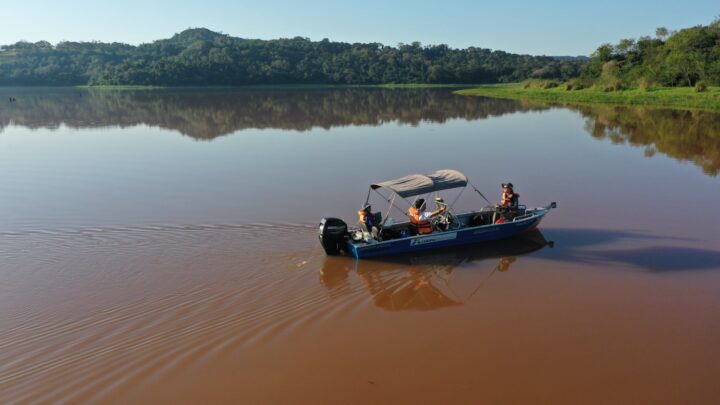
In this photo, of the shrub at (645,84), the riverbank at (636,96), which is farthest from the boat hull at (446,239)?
the shrub at (645,84)

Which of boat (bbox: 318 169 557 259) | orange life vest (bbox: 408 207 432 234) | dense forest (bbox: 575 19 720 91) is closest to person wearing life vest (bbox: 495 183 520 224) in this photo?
boat (bbox: 318 169 557 259)

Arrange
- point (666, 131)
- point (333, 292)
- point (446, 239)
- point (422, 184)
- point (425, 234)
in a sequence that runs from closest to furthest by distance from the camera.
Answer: point (333, 292) < point (425, 234) < point (446, 239) < point (422, 184) < point (666, 131)

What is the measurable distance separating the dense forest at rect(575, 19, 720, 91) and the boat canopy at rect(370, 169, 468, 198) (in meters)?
46.8

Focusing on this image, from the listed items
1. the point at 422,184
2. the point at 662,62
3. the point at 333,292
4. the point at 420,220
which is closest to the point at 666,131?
the point at 422,184

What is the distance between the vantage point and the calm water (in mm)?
6914

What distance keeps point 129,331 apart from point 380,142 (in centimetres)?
2042

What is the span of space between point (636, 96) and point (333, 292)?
51308 mm

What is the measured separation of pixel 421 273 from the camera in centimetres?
1065

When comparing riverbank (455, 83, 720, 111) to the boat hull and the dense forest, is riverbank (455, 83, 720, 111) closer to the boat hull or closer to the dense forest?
the dense forest

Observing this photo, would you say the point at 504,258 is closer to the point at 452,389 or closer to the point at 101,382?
the point at 452,389

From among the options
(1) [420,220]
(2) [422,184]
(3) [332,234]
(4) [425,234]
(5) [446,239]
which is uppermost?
(2) [422,184]

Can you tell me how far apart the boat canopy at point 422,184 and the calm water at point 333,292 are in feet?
4.76

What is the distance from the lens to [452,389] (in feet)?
22.1

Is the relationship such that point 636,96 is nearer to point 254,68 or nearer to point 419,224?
point 419,224
